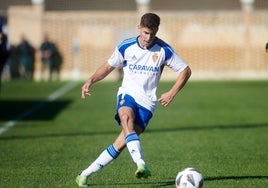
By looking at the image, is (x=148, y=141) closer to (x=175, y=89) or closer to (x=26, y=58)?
(x=175, y=89)

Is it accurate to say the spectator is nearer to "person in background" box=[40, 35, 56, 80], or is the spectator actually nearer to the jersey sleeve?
"person in background" box=[40, 35, 56, 80]

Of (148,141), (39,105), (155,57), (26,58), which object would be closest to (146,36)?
(155,57)

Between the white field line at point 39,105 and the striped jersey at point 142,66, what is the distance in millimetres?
7648

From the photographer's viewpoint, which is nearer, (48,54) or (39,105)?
(39,105)

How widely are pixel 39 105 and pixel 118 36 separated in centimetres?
1834

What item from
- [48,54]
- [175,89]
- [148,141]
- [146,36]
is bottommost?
[48,54]

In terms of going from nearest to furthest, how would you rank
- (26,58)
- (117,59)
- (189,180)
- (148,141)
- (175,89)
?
(189,180) < (175,89) < (117,59) < (148,141) < (26,58)

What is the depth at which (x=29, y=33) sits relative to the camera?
4162cm

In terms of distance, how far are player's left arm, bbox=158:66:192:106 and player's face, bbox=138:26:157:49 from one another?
547mm

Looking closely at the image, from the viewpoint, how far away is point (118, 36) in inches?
1687

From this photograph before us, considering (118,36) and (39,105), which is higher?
(39,105)

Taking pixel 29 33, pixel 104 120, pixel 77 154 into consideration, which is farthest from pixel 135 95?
pixel 29 33

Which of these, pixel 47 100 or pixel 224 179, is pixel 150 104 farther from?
pixel 47 100

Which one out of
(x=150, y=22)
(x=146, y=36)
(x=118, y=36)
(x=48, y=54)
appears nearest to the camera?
(x=150, y=22)
